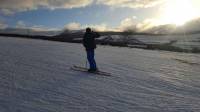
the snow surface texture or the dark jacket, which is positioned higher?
the dark jacket

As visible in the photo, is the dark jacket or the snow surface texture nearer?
the snow surface texture

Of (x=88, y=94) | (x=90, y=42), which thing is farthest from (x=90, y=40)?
(x=88, y=94)

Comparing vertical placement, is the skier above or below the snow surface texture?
above

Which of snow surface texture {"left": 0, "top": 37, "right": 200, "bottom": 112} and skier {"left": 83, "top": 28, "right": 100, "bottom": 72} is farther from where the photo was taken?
skier {"left": 83, "top": 28, "right": 100, "bottom": 72}

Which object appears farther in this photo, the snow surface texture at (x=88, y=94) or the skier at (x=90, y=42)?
the skier at (x=90, y=42)

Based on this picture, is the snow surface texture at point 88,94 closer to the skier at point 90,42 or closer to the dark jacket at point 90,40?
the skier at point 90,42

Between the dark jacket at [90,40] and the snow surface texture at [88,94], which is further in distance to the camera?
the dark jacket at [90,40]

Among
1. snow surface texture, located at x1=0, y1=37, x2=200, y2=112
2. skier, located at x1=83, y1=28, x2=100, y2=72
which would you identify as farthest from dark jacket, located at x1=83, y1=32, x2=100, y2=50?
snow surface texture, located at x1=0, y1=37, x2=200, y2=112

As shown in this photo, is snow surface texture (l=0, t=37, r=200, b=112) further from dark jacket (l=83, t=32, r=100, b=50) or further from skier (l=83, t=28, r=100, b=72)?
dark jacket (l=83, t=32, r=100, b=50)

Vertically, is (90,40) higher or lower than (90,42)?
higher

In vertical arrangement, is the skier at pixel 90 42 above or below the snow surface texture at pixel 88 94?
above

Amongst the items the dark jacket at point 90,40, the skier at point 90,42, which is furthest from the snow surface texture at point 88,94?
the dark jacket at point 90,40

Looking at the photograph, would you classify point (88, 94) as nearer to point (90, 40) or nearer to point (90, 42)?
point (90, 42)

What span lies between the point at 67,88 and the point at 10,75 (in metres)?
3.42
